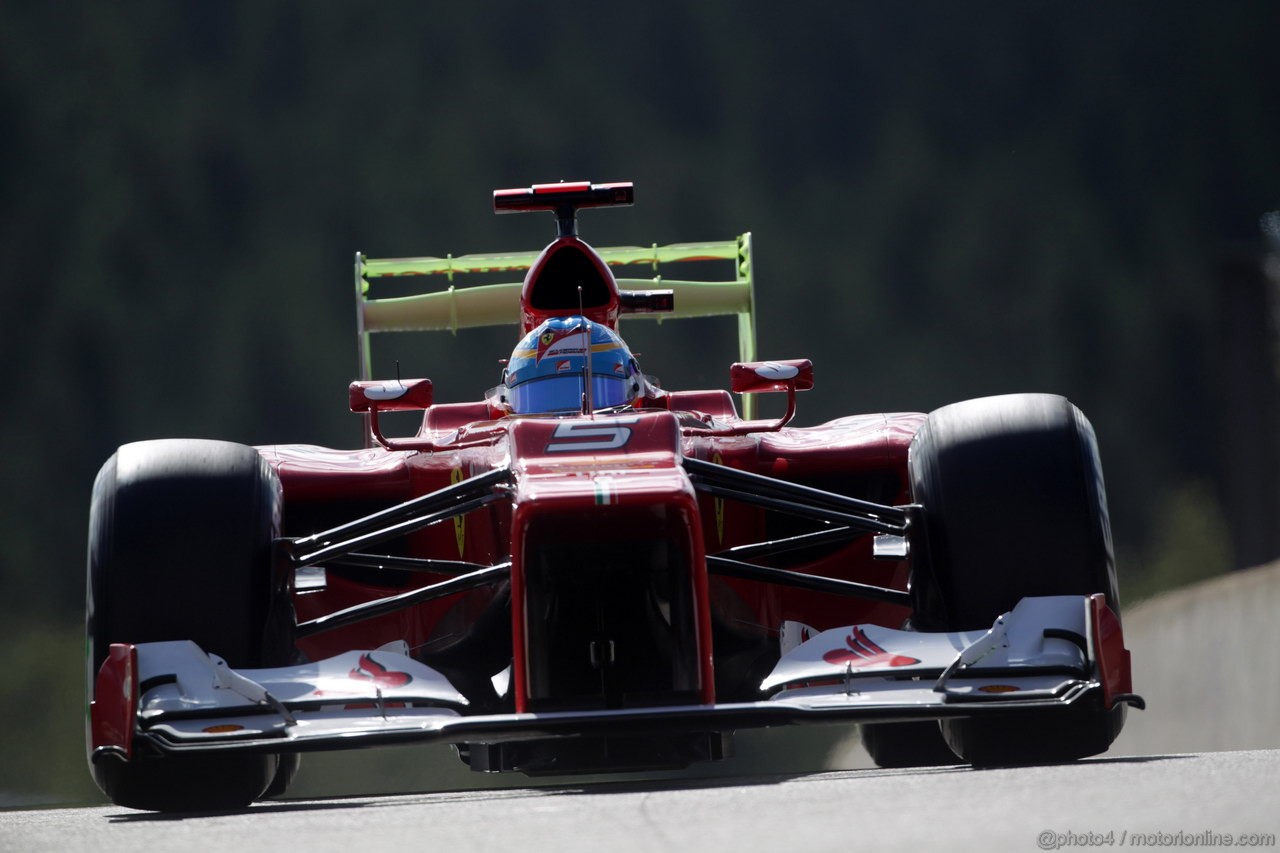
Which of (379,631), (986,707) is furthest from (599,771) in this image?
(379,631)

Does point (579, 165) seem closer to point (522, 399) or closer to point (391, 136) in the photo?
point (391, 136)

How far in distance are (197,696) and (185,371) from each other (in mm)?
10000

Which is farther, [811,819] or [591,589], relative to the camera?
[591,589]

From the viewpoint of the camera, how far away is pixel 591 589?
4.44 metres

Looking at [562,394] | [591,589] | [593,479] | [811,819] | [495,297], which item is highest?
[495,297]

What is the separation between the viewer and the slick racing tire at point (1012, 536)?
4.56m

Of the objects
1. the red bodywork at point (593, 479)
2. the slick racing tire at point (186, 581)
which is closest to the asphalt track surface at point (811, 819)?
the slick racing tire at point (186, 581)

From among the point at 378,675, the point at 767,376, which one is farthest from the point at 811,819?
the point at 767,376

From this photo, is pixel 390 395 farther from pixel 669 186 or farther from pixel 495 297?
pixel 669 186

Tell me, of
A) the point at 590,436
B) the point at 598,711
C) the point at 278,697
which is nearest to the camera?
the point at 598,711

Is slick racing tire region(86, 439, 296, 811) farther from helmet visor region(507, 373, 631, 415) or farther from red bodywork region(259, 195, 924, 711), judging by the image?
helmet visor region(507, 373, 631, 415)

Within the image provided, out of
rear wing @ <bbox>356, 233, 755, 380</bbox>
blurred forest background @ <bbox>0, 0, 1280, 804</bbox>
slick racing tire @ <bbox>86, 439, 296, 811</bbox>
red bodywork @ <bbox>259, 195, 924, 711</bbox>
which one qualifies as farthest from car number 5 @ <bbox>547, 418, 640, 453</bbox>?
blurred forest background @ <bbox>0, 0, 1280, 804</bbox>

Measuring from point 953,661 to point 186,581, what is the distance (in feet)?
5.93

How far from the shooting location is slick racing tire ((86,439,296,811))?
4.39 m
